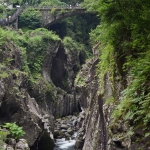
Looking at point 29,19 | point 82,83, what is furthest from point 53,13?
point 82,83

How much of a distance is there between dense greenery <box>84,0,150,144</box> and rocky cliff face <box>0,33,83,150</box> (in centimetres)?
1112

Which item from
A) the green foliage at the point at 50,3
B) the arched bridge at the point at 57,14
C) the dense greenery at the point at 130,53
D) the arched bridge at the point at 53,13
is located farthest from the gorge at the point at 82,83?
the arched bridge at the point at 57,14

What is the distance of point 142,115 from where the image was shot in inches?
248

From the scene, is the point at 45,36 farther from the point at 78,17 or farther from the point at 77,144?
the point at 77,144

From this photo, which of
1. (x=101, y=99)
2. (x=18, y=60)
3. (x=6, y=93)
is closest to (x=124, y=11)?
(x=101, y=99)

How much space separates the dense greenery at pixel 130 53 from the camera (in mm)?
6395

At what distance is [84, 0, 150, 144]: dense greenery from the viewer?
639 centimetres

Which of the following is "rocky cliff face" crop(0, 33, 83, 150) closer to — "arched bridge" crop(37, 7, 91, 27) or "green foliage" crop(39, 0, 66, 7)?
"arched bridge" crop(37, 7, 91, 27)

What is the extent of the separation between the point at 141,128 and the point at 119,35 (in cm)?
382

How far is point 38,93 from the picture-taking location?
28.4 meters

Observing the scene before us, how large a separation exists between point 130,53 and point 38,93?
2070 cm

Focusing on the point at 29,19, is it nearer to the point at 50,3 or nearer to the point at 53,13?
the point at 53,13

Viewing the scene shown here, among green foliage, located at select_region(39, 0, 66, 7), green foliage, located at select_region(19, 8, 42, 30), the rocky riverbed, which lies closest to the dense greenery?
the rocky riverbed

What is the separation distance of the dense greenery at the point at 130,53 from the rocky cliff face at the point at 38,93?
1112 cm
